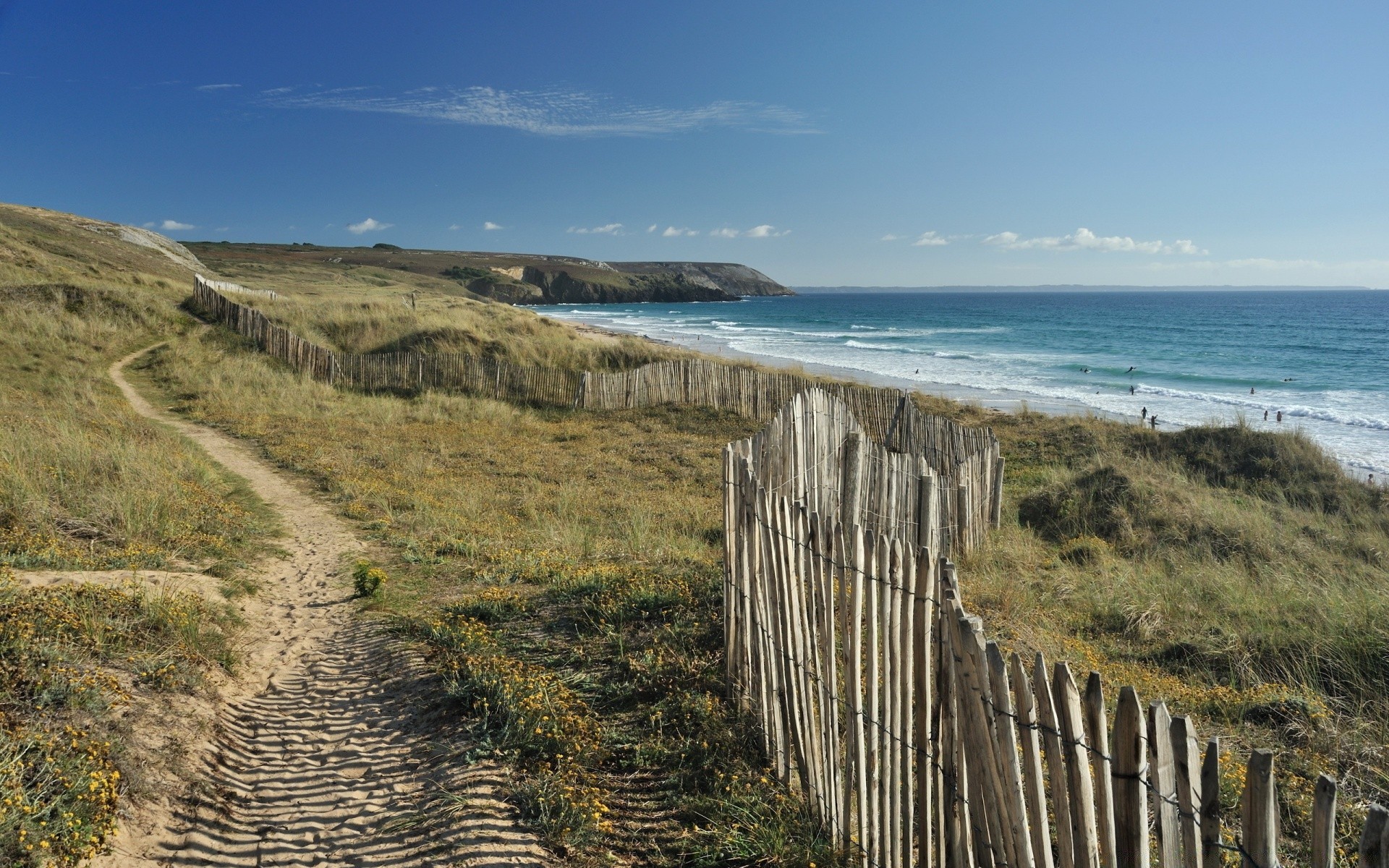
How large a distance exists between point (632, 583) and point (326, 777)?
8.88 feet

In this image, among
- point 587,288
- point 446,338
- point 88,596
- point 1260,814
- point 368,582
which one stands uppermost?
point 587,288

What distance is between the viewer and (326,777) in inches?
161

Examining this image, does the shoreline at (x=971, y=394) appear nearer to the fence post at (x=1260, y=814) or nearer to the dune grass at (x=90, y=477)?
the dune grass at (x=90, y=477)

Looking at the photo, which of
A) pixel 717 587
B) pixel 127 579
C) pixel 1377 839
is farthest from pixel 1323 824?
pixel 127 579

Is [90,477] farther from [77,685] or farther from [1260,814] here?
[1260,814]

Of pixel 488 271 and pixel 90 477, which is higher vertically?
pixel 488 271

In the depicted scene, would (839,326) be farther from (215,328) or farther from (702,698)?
(702,698)

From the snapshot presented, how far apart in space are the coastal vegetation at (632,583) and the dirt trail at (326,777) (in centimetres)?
22

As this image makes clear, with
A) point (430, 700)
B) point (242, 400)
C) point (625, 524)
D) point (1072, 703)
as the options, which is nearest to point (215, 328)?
point (242, 400)

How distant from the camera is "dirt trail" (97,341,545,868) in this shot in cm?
341

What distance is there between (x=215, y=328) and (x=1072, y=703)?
27632 mm

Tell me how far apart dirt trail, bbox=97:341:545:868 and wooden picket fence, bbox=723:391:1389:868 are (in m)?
1.40

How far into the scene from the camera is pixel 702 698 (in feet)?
14.7

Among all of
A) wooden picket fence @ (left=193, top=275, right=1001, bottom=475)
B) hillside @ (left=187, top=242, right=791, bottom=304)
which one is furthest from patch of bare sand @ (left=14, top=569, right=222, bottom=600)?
hillside @ (left=187, top=242, right=791, bottom=304)
